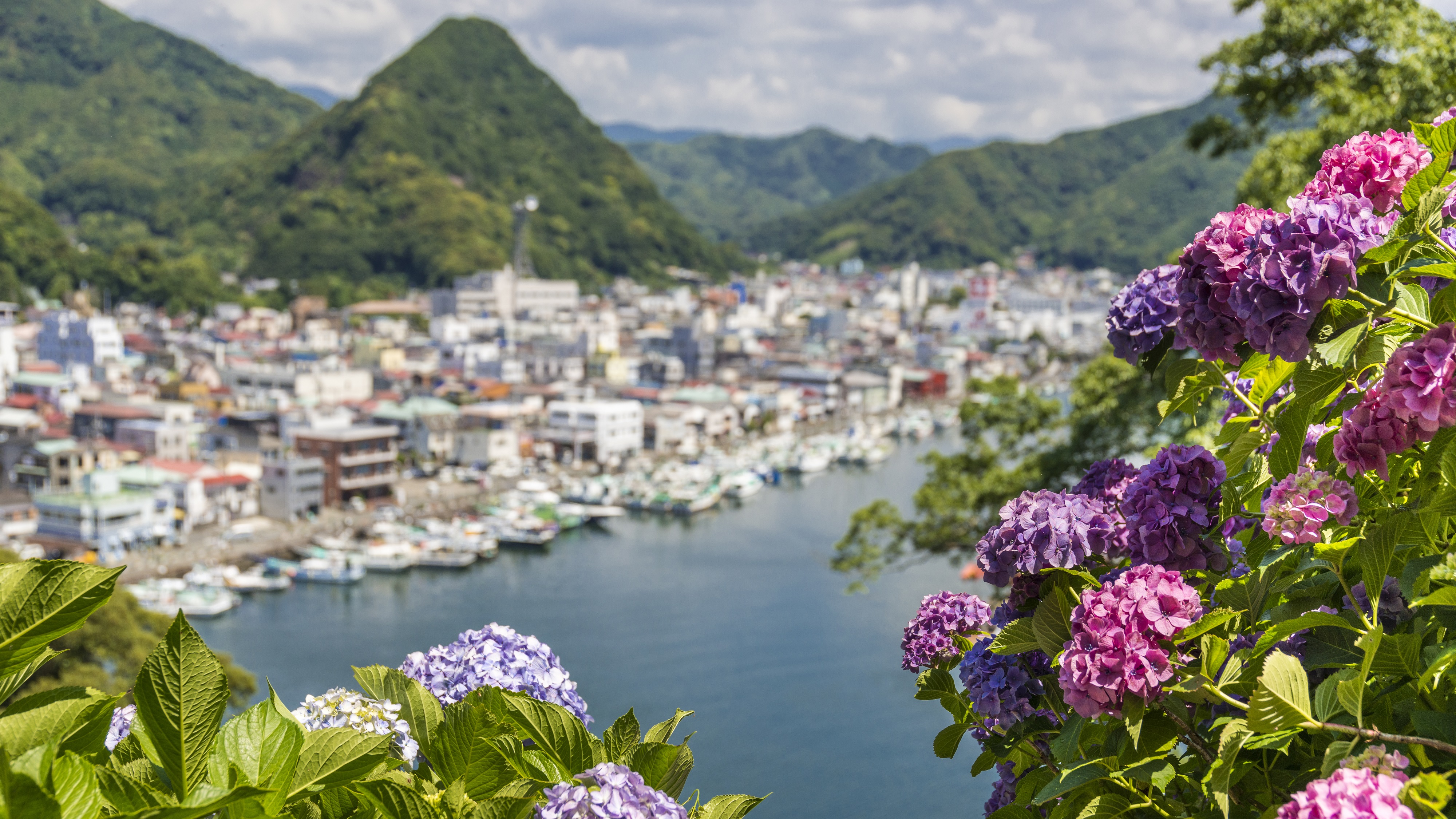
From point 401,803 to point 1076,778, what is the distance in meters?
0.43

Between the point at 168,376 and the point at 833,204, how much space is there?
198 ft

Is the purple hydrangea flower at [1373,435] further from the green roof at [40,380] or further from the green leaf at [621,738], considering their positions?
the green roof at [40,380]

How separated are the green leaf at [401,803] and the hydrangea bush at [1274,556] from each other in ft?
1.32

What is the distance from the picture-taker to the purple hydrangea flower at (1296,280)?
2.19ft

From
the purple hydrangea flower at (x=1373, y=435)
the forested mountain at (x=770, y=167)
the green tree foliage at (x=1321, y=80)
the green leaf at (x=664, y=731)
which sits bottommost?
the green leaf at (x=664, y=731)

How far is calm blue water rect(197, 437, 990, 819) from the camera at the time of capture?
6.57 m

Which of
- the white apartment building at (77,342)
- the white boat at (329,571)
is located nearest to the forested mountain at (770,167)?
the white apartment building at (77,342)

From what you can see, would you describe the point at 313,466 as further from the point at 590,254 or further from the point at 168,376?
the point at 590,254

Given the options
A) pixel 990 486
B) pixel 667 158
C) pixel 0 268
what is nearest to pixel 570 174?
pixel 0 268

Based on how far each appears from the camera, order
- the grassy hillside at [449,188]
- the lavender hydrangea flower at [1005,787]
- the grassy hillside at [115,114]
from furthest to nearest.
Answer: the grassy hillside at [115,114] → the grassy hillside at [449,188] → the lavender hydrangea flower at [1005,787]

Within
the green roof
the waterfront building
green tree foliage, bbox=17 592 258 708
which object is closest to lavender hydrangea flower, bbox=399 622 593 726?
green tree foliage, bbox=17 592 258 708

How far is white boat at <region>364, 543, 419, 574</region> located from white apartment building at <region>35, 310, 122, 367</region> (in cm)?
1272

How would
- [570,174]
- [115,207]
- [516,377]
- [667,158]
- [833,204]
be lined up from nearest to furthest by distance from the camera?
1. [516,377]
2. [115,207]
3. [570,174]
4. [833,204]
5. [667,158]

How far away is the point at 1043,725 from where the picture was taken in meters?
0.88
